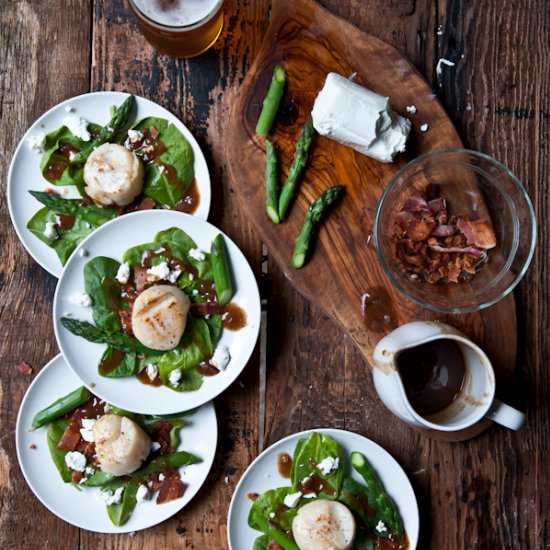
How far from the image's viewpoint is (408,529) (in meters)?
2.75

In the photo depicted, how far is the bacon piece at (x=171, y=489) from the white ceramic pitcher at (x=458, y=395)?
2.70ft

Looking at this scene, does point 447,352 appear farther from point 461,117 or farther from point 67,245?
point 67,245

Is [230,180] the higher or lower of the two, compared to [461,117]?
lower

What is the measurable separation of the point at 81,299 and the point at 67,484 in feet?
2.30

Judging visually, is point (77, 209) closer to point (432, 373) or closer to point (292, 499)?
point (292, 499)

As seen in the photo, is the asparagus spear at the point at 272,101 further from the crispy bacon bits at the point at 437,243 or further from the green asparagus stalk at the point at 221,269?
the crispy bacon bits at the point at 437,243

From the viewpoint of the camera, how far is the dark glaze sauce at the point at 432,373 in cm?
267

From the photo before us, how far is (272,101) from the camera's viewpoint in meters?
2.75

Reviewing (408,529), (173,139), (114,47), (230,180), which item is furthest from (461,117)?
(408,529)

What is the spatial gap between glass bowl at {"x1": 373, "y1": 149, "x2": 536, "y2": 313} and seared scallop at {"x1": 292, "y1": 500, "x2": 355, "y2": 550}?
0.80 metres

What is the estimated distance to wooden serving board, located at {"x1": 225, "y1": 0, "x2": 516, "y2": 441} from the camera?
9.13 feet

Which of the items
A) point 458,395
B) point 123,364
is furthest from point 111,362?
point 458,395

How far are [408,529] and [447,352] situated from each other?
0.68m

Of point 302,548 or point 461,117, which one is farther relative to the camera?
point 461,117
